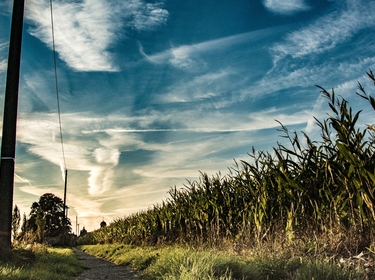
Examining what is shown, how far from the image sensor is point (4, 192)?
830cm

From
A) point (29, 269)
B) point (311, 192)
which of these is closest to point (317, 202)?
point (311, 192)

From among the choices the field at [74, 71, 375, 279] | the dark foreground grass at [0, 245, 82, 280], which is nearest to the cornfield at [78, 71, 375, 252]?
the field at [74, 71, 375, 279]

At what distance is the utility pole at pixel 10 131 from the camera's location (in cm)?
820

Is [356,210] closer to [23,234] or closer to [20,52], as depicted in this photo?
[20,52]

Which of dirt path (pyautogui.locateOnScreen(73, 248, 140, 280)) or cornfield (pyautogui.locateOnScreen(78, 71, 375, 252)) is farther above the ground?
cornfield (pyautogui.locateOnScreen(78, 71, 375, 252))

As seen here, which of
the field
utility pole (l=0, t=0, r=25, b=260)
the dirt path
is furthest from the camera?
the dirt path

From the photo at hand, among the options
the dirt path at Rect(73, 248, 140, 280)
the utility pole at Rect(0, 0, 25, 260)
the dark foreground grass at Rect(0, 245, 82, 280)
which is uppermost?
the utility pole at Rect(0, 0, 25, 260)

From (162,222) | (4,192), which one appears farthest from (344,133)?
(162,222)

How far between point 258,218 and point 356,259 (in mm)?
3168

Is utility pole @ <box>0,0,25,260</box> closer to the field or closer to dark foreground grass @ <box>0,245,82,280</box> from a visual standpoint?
dark foreground grass @ <box>0,245,82,280</box>

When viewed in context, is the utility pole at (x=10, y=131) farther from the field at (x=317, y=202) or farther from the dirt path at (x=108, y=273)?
the field at (x=317, y=202)

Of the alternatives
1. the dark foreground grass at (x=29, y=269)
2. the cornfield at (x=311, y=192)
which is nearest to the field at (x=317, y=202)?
the cornfield at (x=311, y=192)

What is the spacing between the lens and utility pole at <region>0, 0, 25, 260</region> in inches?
323

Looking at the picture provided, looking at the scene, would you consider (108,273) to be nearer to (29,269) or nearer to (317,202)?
(29,269)
